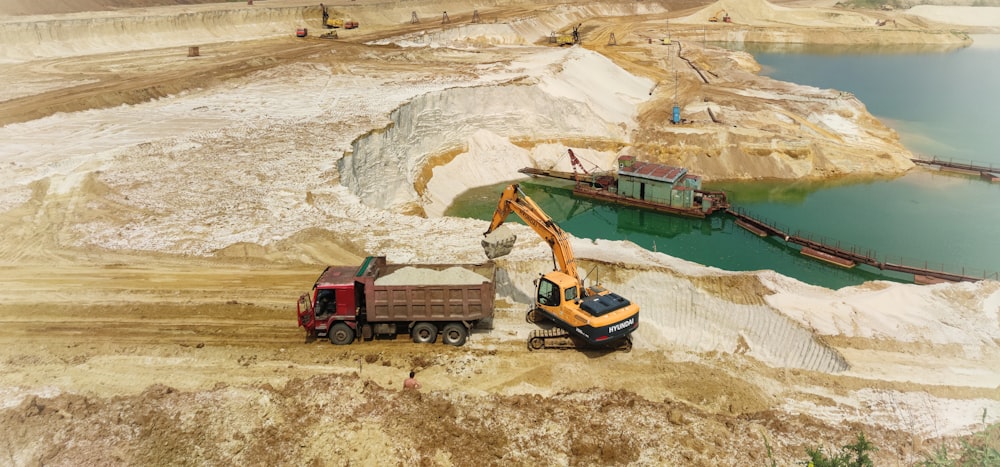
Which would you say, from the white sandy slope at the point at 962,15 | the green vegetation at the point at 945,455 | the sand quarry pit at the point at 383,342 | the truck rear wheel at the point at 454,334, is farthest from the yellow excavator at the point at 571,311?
the white sandy slope at the point at 962,15

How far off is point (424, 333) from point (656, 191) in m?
20.5

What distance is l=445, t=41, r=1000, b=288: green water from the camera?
2669 cm

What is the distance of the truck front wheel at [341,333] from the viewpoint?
52.3 feet

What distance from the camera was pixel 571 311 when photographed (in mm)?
15633

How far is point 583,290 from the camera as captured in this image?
1653 cm

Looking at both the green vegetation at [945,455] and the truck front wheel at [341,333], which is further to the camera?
the truck front wheel at [341,333]

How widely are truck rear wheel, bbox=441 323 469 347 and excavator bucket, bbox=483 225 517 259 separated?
127 inches

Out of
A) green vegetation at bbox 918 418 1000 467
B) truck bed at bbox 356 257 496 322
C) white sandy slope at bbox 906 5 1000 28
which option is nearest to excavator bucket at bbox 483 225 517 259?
truck bed at bbox 356 257 496 322

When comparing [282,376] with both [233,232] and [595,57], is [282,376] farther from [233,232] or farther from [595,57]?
[595,57]

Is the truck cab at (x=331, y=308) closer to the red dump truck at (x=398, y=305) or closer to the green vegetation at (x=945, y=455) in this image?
the red dump truck at (x=398, y=305)

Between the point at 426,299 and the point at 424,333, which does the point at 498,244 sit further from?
the point at 424,333

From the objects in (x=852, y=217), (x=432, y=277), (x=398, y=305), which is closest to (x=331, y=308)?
(x=398, y=305)

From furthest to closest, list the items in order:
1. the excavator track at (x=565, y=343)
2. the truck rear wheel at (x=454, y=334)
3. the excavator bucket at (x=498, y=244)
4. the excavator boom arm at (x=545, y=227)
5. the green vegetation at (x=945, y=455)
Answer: the excavator bucket at (x=498, y=244) → the excavator boom arm at (x=545, y=227) → the excavator track at (x=565, y=343) → the truck rear wheel at (x=454, y=334) → the green vegetation at (x=945, y=455)

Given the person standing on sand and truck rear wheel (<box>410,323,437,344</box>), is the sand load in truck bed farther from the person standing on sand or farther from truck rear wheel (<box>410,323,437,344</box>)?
the person standing on sand
